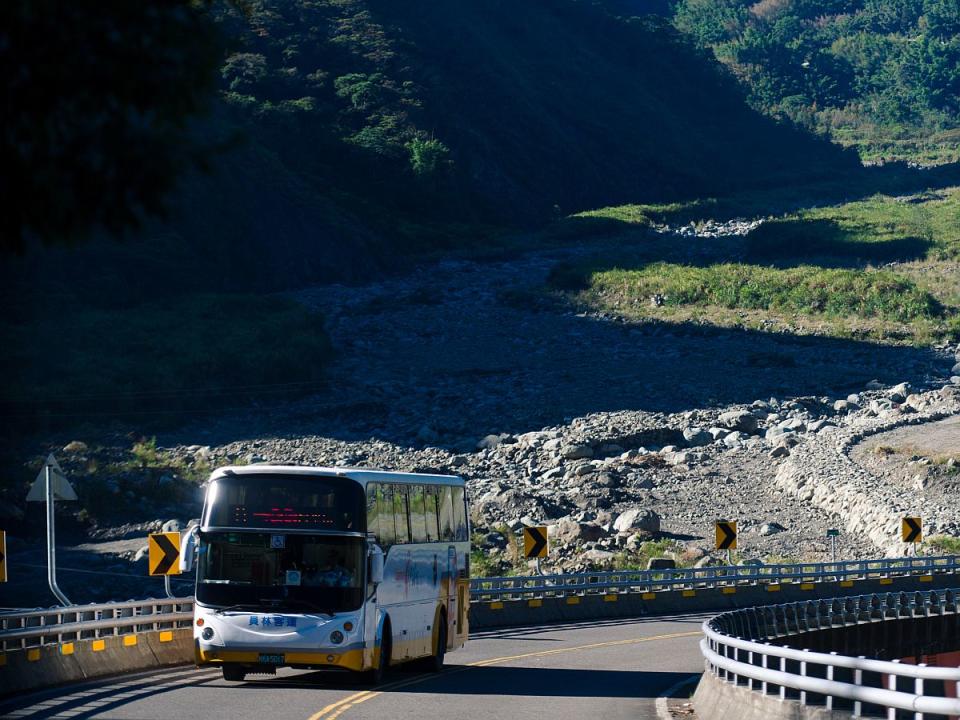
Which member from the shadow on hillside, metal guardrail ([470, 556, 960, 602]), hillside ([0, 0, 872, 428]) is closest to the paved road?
metal guardrail ([470, 556, 960, 602])

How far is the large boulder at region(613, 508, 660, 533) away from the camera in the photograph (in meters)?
52.6

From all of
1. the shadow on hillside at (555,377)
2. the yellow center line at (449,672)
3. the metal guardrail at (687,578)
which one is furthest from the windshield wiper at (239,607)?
the shadow on hillside at (555,377)

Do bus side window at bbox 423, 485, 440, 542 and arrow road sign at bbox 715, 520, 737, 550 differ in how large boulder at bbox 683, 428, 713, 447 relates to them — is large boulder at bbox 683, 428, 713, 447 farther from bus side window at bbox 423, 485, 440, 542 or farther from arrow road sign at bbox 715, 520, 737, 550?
bus side window at bbox 423, 485, 440, 542

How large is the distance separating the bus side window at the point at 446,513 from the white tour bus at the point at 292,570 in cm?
292

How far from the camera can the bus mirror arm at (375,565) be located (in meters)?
19.0

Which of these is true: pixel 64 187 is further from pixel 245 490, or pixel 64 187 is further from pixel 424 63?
pixel 424 63

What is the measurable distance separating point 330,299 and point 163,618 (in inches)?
3569

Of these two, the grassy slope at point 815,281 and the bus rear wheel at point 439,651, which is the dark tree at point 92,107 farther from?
Answer: the grassy slope at point 815,281

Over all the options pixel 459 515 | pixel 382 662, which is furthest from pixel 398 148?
pixel 382 662

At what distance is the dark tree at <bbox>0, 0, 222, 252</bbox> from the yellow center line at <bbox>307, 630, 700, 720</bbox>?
9.68 metres

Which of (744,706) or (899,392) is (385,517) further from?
(899,392)

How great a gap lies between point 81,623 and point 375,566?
424 cm

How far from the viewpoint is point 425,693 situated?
1930 cm

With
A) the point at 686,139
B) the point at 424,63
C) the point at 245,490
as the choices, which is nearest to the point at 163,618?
the point at 245,490
